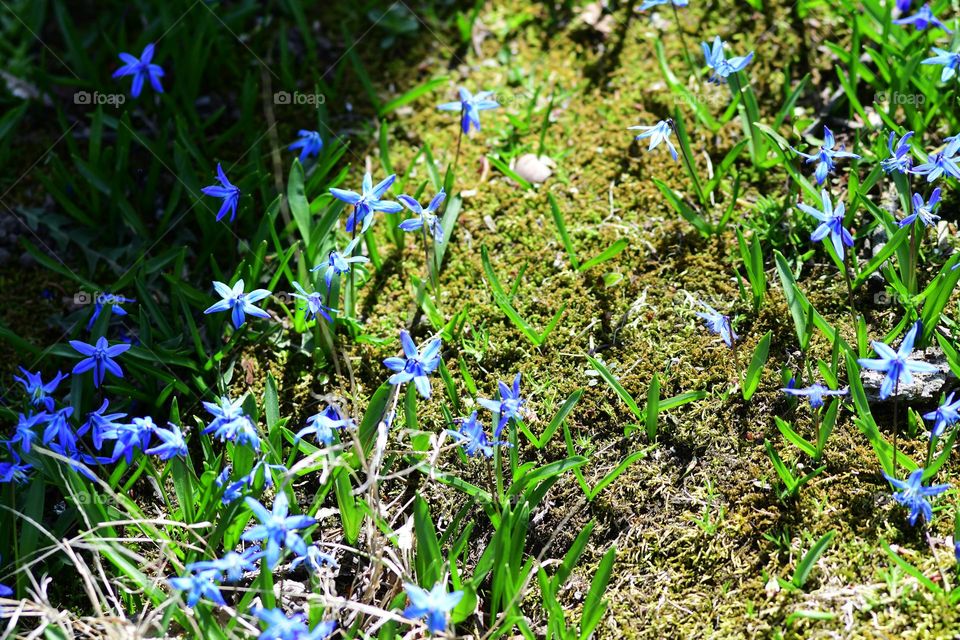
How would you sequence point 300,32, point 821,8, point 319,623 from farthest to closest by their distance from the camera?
1. point 300,32
2. point 821,8
3. point 319,623

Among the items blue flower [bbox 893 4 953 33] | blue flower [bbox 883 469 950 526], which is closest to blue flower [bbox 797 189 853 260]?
blue flower [bbox 883 469 950 526]

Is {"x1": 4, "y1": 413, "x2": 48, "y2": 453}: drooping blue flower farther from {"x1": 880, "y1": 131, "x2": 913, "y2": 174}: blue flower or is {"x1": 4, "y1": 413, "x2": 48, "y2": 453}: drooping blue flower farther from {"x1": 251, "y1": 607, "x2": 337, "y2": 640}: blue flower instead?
{"x1": 880, "y1": 131, "x2": 913, "y2": 174}: blue flower

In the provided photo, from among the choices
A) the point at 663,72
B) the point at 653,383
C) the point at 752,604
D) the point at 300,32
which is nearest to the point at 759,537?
the point at 752,604

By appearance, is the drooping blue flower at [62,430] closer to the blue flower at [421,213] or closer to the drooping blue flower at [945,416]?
the blue flower at [421,213]

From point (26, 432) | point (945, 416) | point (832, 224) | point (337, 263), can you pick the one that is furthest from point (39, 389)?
point (945, 416)

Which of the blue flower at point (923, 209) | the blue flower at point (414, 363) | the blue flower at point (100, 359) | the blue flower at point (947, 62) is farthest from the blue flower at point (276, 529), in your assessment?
the blue flower at point (947, 62)

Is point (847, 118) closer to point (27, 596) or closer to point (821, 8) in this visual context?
point (821, 8)
